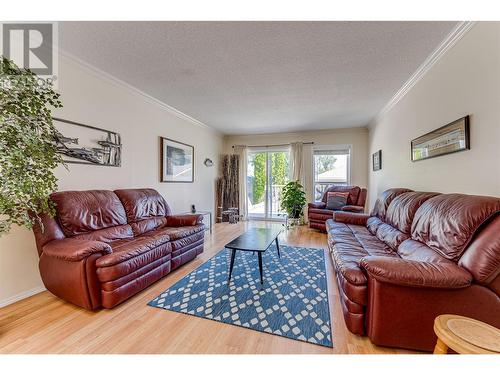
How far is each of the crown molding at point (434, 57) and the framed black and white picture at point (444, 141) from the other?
738 mm

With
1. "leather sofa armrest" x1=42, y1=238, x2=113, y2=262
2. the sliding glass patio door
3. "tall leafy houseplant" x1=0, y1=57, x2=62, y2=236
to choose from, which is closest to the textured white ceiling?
"tall leafy houseplant" x1=0, y1=57, x2=62, y2=236

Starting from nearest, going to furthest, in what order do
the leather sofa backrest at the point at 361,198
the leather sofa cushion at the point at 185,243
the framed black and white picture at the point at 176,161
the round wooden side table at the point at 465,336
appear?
the round wooden side table at the point at 465,336
the leather sofa cushion at the point at 185,243
the framed black and white picture at the point at 176,161
the leather sofa backrest at the point at 361,198

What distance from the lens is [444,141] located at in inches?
82.8

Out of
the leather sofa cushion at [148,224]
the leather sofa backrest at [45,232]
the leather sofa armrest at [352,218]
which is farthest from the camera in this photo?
the leather sofa armrest at [352,218]

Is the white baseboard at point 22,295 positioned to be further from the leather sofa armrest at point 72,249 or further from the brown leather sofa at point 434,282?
the brown leather sofa at point 434,282

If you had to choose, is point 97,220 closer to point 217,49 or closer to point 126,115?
point 126,115

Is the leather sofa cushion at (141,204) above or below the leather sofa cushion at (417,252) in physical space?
above

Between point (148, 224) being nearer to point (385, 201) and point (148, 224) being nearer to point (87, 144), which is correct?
point (87, 144)

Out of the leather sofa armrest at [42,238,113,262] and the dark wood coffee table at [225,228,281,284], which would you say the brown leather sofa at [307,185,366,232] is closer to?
the dark wood coffee table at [225,228,281,284]

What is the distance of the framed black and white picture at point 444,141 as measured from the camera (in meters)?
1.82

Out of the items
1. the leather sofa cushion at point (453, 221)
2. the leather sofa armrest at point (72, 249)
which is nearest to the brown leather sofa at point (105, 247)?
the leather sofa armrest at point (72, 249)

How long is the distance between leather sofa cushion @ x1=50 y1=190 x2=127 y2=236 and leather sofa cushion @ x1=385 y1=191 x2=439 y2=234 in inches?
128

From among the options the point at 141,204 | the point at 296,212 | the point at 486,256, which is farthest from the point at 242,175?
the point at 486,256

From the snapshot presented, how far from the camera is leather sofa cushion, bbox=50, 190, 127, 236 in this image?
206cm
